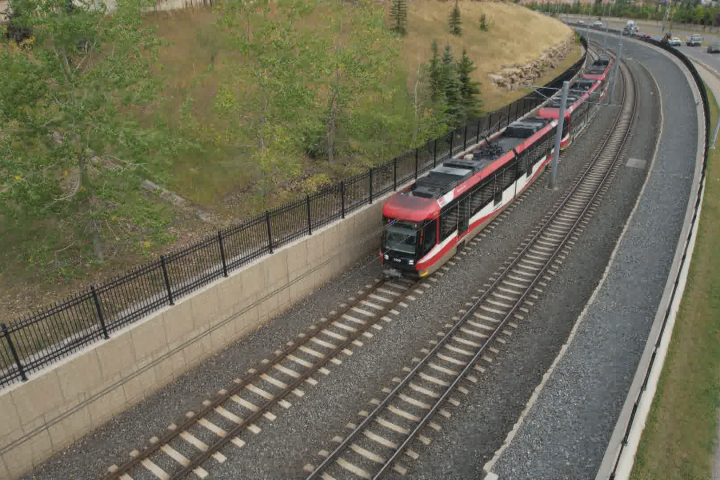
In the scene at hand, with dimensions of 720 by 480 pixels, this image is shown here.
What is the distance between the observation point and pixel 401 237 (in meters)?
17.6

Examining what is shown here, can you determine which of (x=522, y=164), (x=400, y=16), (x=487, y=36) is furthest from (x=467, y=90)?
(x=487, y=36)

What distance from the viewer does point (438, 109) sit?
27.8 m

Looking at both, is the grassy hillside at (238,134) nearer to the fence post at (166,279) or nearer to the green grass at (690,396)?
the fence post at (166,279)

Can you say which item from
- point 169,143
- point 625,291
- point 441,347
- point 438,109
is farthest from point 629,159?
point 169,143

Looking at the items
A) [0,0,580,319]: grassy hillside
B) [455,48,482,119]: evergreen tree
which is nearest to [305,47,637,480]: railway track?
[0,0,580,319]: grassy hillside

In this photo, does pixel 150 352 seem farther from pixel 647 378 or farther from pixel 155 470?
pixel 647 378

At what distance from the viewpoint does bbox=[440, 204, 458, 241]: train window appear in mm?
17938

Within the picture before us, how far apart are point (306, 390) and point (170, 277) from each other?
217 inches

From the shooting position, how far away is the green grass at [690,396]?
1155 cm

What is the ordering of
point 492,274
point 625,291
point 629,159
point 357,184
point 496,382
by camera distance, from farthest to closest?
point 629,159 < point 357,184 < point 492,274 < point 625,291 < point 496,382

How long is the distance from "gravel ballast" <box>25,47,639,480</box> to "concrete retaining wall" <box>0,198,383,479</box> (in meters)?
0.40

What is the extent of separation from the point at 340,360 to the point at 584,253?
11.5 meters

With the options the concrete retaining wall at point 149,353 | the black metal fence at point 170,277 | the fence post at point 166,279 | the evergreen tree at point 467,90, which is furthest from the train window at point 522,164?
the fence post at point 166,279

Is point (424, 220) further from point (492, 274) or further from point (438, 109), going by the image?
point (438, 109)
